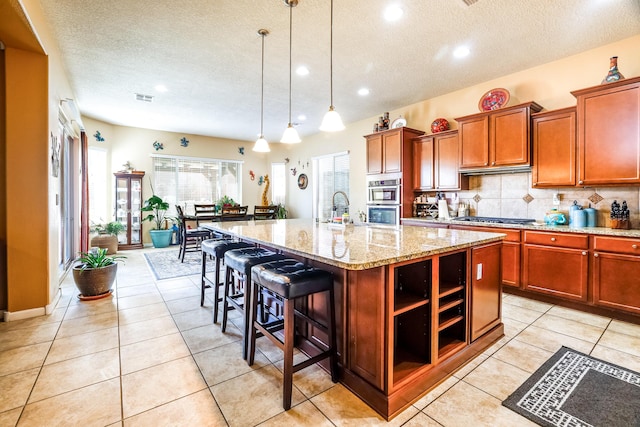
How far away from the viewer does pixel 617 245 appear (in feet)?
8.82

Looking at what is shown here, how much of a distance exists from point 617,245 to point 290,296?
308 cm

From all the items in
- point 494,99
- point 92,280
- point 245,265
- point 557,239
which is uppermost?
point 494,99

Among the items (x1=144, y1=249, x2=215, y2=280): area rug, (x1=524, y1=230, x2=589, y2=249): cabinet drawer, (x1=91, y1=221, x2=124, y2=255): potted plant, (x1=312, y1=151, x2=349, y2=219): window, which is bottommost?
(x1=144, y1=249, x2=215, y2=280): area rug

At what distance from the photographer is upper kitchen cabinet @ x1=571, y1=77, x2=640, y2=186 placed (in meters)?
2.72

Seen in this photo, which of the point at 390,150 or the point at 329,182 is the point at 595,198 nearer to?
the point at 390,150

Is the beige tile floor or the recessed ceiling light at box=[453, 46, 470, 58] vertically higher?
the recessed ceiling light at box=[453, 46, 470, 58]

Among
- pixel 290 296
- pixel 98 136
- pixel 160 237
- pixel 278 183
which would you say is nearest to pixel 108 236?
pixel 160 237

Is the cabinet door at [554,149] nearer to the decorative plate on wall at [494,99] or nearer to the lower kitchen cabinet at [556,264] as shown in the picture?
the decorative plate on wall at [494,99]

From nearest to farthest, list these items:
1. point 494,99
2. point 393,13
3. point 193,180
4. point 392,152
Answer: point 393,13, point 494,99, point 392,152, point 193,180

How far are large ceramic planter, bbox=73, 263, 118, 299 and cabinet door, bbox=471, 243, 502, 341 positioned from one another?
373cm

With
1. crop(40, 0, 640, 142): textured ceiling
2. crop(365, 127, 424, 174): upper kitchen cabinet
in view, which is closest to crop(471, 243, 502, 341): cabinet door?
crop(40, 0, 640, 142): textured ceiling

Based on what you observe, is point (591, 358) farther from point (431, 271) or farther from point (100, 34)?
point (100, 34)

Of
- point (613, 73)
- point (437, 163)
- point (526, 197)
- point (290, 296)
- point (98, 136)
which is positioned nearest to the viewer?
point (290, 296)

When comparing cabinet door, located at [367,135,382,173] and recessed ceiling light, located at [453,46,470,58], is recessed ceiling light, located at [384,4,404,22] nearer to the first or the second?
recessed ceiling light, located at [453,46,470,58]
